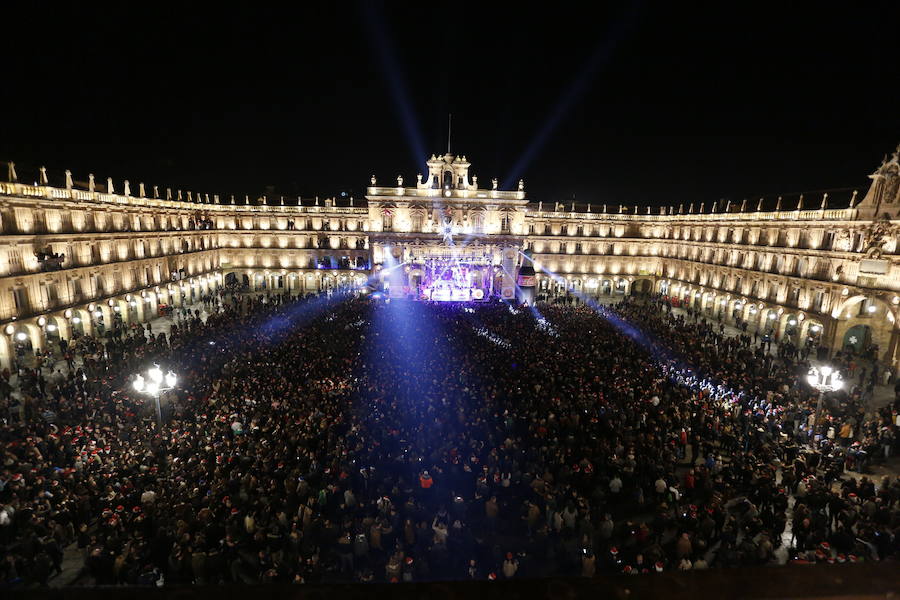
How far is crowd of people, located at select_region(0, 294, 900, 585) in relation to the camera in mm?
10102

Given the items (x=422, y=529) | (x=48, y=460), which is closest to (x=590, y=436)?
(x=422, y=529)

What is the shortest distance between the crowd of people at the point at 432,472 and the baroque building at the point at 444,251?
11747 mm

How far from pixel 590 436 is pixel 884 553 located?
7.00 metres

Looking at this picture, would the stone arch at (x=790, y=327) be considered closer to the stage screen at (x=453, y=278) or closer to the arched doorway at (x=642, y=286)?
the arched doorway at (x=642, y=286)

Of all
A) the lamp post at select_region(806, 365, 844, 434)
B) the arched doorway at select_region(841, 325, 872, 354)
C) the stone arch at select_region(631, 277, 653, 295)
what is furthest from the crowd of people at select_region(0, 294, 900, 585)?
the stone arch at select_region(631, 277, 653, 295)

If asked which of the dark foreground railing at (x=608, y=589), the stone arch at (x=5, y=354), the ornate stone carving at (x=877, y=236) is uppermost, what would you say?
the ornate stone carving at (x=877, y=236)

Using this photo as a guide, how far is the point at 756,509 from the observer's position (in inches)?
465

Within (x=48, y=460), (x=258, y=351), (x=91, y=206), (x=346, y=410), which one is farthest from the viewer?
(x=91, y=206)

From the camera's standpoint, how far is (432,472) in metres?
12.9

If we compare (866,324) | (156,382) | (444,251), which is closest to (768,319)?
(866,324)

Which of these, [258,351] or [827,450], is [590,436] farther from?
[258,351]

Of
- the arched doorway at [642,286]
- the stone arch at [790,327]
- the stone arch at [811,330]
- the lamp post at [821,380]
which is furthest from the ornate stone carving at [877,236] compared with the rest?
the arched doorway at [642,286]

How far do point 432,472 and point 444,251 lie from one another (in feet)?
129

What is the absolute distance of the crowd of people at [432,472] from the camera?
33.1ft
